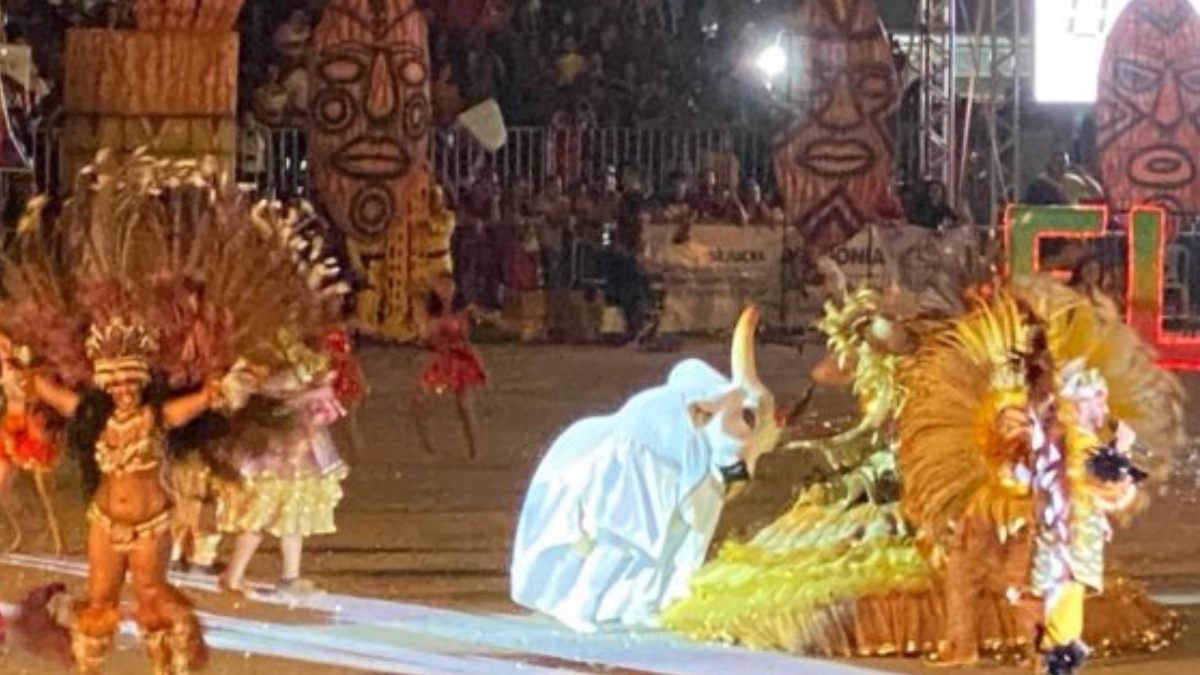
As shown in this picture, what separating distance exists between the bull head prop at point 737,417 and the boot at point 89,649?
2.75m

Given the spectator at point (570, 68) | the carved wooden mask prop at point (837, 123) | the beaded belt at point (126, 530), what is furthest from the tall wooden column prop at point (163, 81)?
the spectator at point (570, 68)

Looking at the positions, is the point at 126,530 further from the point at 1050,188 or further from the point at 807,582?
the point at 1050,188

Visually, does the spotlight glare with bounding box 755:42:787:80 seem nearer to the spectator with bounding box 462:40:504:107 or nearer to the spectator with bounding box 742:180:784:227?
the spectator with bounding box 742:180:784:227

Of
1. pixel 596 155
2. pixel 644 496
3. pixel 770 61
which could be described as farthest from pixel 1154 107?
pixel 644 496

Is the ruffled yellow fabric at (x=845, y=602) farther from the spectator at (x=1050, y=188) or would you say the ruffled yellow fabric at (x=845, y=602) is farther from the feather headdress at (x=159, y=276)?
the spectator at (x=1050, y=188)

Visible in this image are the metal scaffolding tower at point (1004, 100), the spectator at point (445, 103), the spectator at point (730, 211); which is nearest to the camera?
the metal scaffolding tower at point (1004, 100)

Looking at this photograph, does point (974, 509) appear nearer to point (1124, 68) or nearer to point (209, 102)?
point (209, 102)

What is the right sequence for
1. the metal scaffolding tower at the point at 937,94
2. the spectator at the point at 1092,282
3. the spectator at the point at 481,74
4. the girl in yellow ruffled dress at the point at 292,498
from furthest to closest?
the spectator at the point at 481,74 < the metal scaffolding tower at the point at 937,94 < the girl in yellow ruffled dress at the point at 292,498 < the spectator at the point at 1092,282

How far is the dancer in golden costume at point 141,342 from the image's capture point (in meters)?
8.77

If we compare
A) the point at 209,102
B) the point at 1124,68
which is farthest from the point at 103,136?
the point at 1124,68

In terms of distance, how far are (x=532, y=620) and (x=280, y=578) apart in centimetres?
161

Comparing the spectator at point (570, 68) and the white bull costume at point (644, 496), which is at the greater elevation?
the spectator at point (570, 68)

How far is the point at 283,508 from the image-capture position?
39.0ft

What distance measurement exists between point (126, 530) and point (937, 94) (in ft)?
60.3
